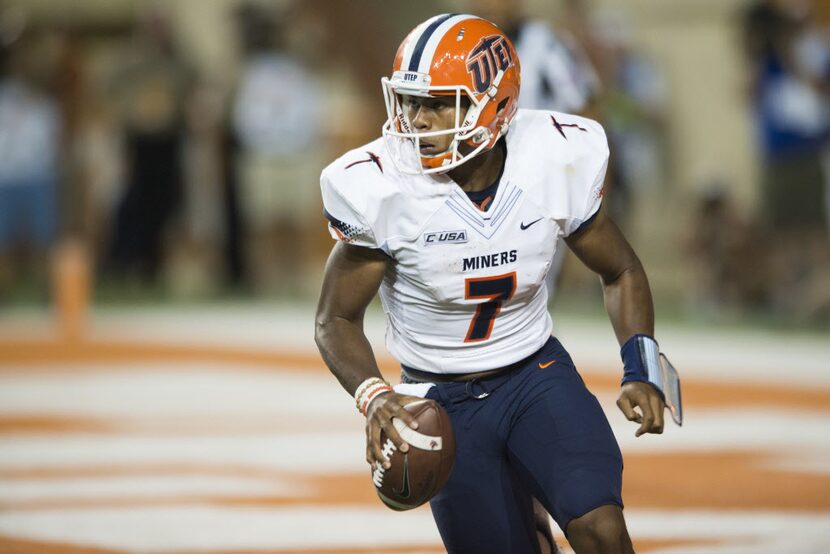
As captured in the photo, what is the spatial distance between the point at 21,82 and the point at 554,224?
1032cm

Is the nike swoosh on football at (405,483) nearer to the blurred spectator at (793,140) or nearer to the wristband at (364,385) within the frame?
the wristband at (364,385)

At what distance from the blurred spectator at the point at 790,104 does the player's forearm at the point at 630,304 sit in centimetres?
696

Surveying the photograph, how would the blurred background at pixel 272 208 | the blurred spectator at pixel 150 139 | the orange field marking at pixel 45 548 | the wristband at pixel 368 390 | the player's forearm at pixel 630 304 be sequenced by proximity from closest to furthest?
1. the wristband at pixel 368 390
2. the player's forearm at pixel 630 304
3. the orange field marking at pixel 45 548
4. the blurred background at pixel 272 208
5. the blurred spectator at pixel 150 139

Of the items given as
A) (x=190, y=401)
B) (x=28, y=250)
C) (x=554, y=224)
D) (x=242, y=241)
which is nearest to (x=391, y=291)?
(x=554, y=224)

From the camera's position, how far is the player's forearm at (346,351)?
3.92m

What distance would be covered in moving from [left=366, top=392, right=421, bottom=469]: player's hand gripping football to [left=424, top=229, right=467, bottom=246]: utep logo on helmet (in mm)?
487

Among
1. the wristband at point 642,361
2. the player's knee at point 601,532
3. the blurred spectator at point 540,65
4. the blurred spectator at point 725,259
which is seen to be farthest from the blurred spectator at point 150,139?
the player's knee at point 601,532

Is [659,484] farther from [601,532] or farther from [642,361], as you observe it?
[601,532]

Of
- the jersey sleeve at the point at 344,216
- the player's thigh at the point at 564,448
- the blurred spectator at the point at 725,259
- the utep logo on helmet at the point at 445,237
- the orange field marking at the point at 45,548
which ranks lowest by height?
the blurred spectator at the point at 725,259

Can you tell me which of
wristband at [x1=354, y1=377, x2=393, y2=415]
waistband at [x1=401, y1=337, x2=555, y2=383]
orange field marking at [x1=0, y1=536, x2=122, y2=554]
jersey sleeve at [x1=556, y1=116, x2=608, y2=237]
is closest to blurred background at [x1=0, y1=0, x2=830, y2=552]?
orange field marking at [x1=0, y1=536, x2=122, y2=554]

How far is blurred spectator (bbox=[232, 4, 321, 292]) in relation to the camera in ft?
42.1

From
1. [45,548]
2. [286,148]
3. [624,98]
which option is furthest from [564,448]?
[286,148]

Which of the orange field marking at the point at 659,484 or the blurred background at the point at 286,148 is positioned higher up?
the orange field marking at the point at 659,484

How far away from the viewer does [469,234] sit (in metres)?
3.99
